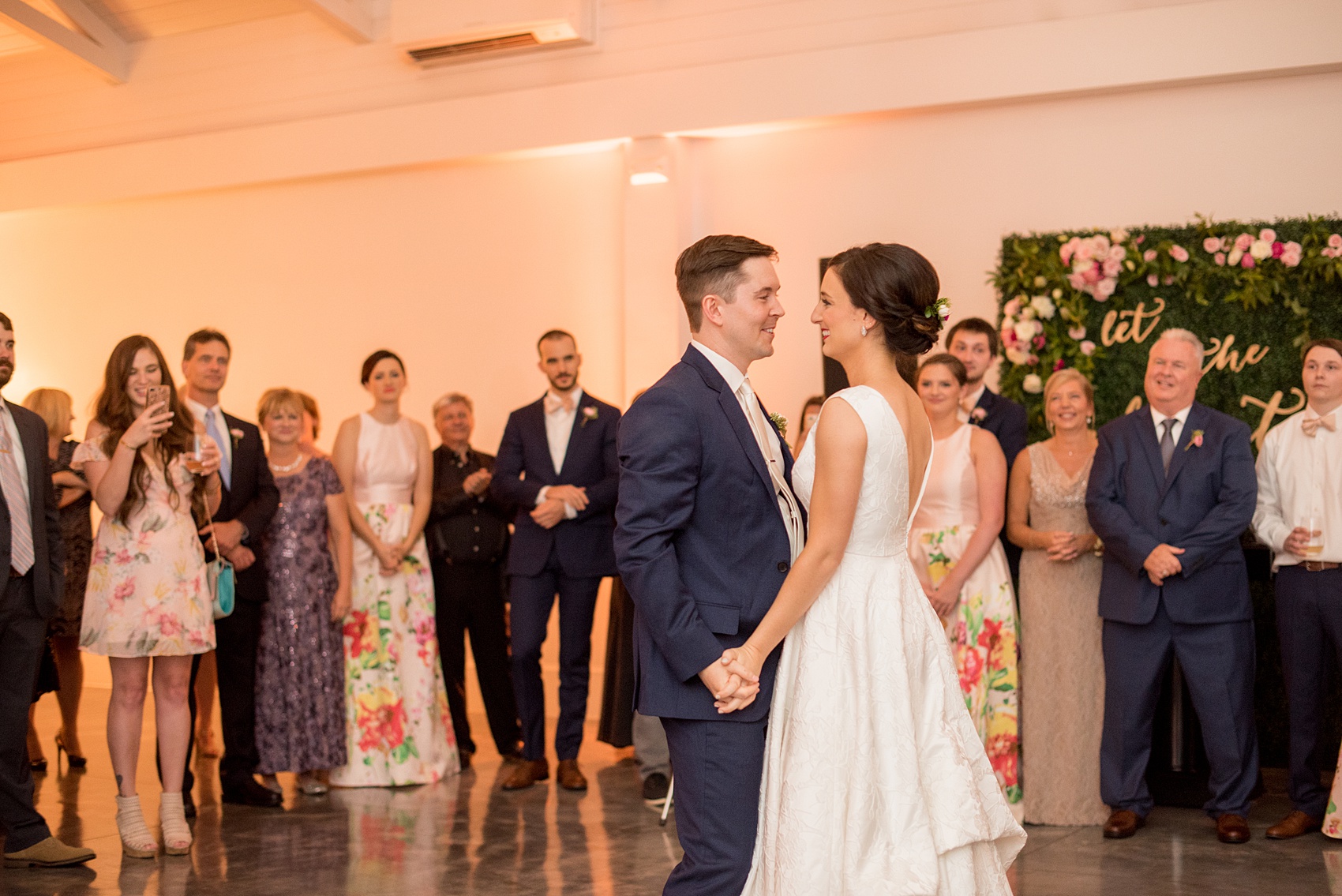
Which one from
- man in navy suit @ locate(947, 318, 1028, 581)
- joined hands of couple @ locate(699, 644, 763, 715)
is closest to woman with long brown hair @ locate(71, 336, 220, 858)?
joined hands of couple @ locate(699, 644, 763, 715)

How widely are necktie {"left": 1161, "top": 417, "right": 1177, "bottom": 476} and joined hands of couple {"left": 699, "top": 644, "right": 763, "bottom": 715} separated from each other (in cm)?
296

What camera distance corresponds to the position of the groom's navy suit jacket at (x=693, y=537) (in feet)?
8.63

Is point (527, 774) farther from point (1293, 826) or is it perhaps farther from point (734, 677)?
point (734, 677)

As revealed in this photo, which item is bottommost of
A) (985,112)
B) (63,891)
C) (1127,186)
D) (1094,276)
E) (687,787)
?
(63,891)

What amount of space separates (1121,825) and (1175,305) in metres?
2.81

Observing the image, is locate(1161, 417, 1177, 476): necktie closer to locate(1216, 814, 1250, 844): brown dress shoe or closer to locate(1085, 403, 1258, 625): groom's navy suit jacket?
locate(1085, 403, 1258, 625): groom's navy suit jacket

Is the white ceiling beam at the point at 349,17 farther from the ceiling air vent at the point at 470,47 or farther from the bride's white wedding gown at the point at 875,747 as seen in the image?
the bride's white wedding gown at the point at 875,747

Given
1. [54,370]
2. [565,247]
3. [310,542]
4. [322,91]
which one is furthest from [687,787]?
[54,370]

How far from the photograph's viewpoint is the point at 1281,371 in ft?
20.3

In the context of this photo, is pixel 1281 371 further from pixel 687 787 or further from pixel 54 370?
pixel 54 370

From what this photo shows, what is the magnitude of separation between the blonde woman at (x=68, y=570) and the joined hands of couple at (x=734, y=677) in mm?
4478

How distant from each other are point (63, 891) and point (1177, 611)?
409 centimetres

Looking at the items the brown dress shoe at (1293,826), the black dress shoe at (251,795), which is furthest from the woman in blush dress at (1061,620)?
the black dress shoe at (251,795)

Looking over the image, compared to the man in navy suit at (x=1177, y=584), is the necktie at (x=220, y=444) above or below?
above
